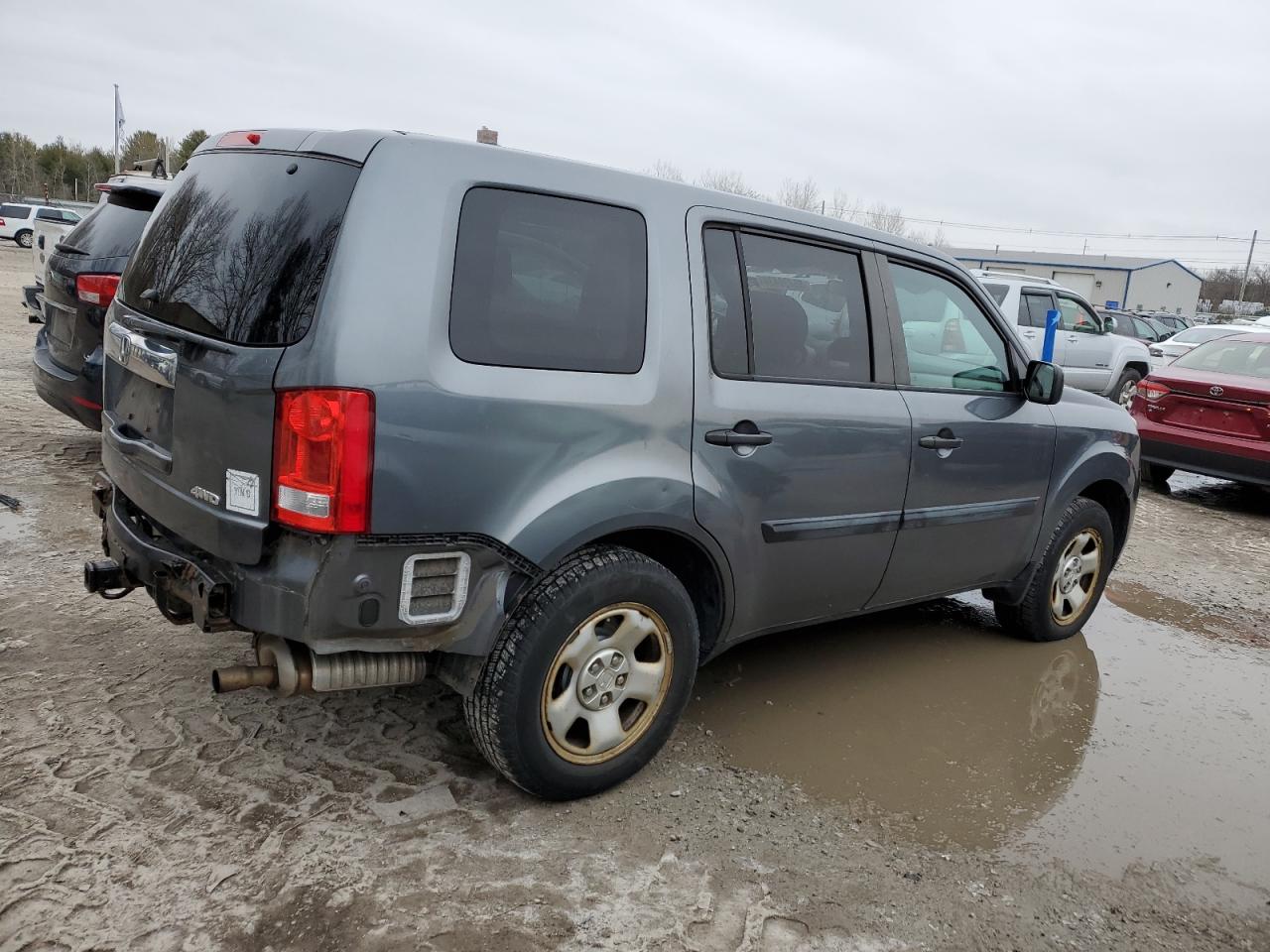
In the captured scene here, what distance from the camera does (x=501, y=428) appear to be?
8.90ft

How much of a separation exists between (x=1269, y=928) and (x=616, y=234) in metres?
2.74

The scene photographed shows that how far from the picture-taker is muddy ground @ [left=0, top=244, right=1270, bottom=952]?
2.58m

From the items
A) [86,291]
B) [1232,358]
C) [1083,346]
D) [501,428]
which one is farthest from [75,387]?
[1083,346]

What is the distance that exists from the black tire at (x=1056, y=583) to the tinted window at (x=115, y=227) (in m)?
5.04

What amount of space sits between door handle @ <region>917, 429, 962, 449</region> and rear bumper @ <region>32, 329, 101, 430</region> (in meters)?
4.34

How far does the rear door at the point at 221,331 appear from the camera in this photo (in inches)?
103

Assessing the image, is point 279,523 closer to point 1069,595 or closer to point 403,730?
point 403,730

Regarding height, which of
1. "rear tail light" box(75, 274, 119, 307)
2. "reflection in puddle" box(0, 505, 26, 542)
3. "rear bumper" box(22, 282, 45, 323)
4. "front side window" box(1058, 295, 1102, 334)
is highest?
"front side window" box(1058, 295, 1102, 334)

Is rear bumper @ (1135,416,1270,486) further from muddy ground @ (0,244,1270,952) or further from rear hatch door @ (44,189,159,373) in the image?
rear hatch door @ (44,189,159,373)

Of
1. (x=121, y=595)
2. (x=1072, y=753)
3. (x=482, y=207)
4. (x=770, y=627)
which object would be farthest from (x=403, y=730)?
(x=1072, y=753)

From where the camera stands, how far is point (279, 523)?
2.61m

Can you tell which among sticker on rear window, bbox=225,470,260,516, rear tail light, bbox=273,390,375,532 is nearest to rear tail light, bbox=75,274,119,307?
sticker on rear window, bbox=225,470,260,516

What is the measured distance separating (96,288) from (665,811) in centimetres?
442

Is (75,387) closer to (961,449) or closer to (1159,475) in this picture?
(961,449)
